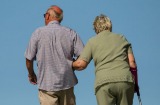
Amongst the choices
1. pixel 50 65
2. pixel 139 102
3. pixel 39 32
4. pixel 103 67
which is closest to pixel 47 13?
pixel 39 32

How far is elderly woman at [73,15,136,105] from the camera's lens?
25.2 feet

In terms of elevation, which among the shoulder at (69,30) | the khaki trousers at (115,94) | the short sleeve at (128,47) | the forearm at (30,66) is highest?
the shoulder at (69,30)

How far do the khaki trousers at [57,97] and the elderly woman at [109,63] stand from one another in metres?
0.55

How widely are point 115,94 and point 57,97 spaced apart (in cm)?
119

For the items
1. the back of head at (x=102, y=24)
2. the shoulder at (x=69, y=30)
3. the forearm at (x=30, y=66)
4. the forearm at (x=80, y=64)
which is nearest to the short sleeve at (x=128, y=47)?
the back of head at (x=102, y=24)

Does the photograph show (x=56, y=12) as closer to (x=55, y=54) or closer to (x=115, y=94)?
(x=55, y=54)

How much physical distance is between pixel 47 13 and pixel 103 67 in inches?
64.7

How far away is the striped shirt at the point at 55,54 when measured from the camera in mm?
8414

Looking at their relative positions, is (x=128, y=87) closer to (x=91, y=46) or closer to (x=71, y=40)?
(x=91, y=46)

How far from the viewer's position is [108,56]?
785 centimetres

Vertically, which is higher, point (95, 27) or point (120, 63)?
point (95, 27)

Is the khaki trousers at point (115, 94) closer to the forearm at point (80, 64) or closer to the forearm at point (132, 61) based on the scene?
the forearm at point (132, 61)

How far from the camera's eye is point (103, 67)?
7.78 m

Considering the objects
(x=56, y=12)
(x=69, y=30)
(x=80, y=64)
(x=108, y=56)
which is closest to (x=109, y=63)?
(x=108, y=56)
